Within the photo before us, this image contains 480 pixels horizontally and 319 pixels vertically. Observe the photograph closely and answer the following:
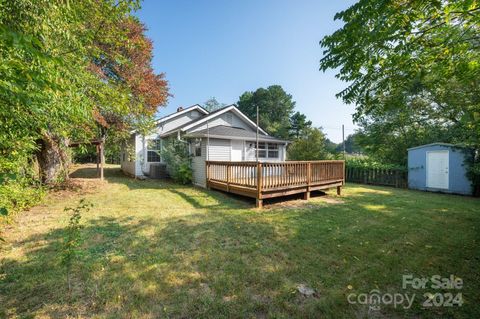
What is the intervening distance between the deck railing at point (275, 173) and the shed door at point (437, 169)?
193 inches

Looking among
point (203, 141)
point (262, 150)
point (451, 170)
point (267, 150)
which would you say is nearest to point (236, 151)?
point (262, 150)

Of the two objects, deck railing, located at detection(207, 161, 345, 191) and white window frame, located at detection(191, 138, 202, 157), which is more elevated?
white window frame, located at detection(191, 138, 202, 157)

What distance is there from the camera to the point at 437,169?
1048 cm

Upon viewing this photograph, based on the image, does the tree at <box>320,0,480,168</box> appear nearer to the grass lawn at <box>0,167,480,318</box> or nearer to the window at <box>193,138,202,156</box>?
the grass lawn at <box>0,167,480,318</box>

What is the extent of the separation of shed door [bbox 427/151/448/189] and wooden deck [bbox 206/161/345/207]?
16.1 ft

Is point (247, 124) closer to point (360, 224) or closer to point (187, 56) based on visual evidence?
point (187, 56)

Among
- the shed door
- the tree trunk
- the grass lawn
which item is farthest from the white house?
the shed door

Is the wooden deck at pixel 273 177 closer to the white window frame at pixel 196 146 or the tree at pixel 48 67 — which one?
the white window frame at pixel 196 146

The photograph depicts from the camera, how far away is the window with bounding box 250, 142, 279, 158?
13904 millimetres

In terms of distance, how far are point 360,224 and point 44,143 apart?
11494mm

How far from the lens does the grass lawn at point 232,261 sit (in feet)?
8.12

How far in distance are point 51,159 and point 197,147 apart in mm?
6124

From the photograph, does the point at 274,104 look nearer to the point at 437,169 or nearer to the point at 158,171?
the point at 158,171

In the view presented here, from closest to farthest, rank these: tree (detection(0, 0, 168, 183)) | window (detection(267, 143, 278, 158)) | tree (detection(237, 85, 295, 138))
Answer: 1. tree (detection(0, 0, 168, 183))
2. window (detection(267, 143, 278, 158))
3. tree (detection(237, 85, 295, 138))
